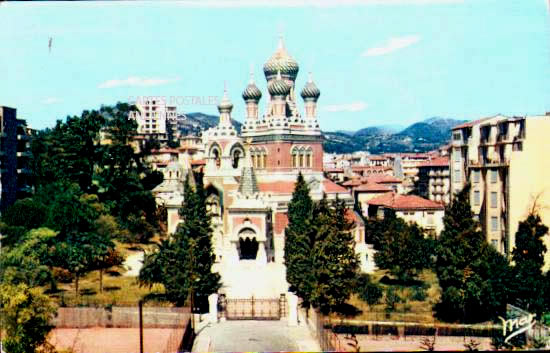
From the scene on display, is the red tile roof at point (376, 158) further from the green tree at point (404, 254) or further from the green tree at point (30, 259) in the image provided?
the green tree at point (30, 259)

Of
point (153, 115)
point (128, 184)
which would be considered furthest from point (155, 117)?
point (128, 184)

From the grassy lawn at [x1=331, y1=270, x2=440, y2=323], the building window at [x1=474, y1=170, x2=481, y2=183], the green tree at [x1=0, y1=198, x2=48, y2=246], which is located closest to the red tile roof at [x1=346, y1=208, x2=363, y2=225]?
the grassy lawn at [x1=331, y1=270, x2=440, y2=323]

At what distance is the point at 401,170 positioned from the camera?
18.2 meters

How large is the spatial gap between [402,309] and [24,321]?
5.73m

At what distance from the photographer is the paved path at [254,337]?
950 centimetres

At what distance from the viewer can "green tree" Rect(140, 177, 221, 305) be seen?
36.4 feet

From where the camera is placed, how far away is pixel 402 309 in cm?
1162

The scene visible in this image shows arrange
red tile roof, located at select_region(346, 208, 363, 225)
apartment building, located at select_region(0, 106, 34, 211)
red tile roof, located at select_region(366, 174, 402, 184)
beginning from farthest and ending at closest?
red tile roof, located at select_region(366, 174, 402, 184) < red tile roof, located at select_region(346, 208, 363, 225) < apartment building, located at select_region(0, 106, 34, 211)

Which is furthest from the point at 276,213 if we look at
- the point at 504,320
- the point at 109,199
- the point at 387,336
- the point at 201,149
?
the point at 504,320

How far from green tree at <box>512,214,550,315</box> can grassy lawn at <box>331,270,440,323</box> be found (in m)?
1.45

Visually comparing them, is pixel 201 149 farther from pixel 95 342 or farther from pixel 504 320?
pixel 504 320

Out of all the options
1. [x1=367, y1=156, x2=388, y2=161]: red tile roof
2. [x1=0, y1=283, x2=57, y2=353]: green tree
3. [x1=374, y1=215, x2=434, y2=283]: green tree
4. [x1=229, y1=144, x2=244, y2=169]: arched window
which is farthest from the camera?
[x1=367, y1=156, x2=388, y2=161]: red tile roof

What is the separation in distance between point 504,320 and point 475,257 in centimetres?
115

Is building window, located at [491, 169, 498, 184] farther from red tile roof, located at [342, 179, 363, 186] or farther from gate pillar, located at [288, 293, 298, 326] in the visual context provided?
red tile roof, located at [342, 179, 363, 186]
